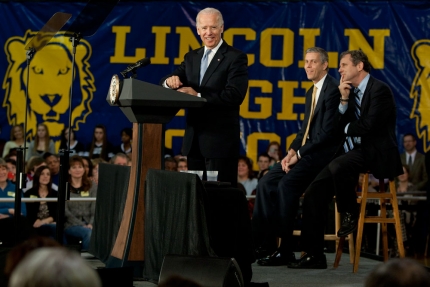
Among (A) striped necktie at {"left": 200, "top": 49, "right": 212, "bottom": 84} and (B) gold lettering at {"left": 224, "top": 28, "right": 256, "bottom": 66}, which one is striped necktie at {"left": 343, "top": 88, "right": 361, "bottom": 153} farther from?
(B) gold lettering at {"left": 224, "top": 28, "right": 256, "bottom": 66}

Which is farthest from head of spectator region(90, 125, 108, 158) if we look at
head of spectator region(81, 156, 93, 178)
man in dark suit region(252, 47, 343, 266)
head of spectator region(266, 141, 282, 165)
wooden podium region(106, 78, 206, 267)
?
wooden podium region(106, 78, 206, 267)

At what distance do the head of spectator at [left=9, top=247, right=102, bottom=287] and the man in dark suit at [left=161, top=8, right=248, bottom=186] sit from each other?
11.5 ft

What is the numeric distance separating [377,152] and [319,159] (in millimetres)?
484

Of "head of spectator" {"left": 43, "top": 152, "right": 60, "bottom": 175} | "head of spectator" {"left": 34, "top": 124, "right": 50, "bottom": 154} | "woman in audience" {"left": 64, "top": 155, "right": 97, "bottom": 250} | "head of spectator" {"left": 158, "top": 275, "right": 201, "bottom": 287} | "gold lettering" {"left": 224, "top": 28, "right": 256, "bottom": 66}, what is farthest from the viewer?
"gold lettering" {"left": 224, "top": 28, "right": 256, "bottom": 66}

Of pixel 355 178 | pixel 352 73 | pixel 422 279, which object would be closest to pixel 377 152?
pixel 355 178

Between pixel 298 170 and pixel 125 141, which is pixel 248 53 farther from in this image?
pixel 298 170

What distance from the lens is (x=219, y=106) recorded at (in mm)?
5496

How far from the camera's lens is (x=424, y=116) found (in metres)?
11.0

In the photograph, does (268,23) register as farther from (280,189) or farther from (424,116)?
(280,189)

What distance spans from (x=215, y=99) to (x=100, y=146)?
5.79 m

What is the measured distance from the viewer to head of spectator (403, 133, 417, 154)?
10891 mm

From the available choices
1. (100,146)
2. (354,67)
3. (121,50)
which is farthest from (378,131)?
(121,50)

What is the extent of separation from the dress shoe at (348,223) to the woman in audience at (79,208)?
10.1ft

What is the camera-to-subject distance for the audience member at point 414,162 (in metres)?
10.7
